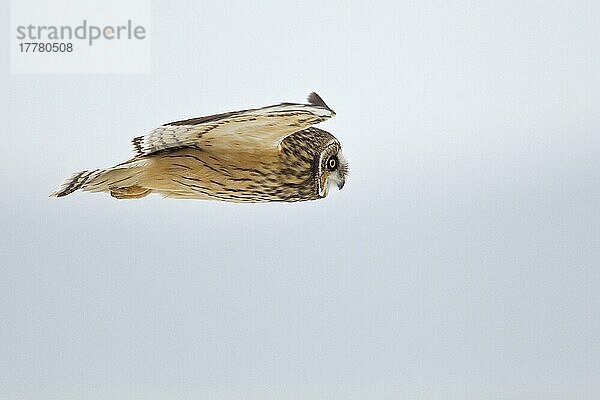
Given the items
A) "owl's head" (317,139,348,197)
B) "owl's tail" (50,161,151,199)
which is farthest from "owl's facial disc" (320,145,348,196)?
"owl's tail" (50,161,151,199)

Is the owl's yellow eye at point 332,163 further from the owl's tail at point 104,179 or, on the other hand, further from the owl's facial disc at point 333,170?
the owl's tail at point 104,179

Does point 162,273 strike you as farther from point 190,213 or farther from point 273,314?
point 273,314

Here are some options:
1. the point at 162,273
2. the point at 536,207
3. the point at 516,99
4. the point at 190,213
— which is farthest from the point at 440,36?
the point at 162,273

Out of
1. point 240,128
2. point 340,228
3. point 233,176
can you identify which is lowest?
point 340,228

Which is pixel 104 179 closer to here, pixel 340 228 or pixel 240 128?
pixel 240 128

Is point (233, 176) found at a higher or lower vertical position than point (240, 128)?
lower

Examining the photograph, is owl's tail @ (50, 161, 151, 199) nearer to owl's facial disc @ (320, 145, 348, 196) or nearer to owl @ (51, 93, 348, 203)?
owl @ (51, 93, 348, 203)

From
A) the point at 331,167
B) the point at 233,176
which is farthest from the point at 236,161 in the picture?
the point at 331,167
